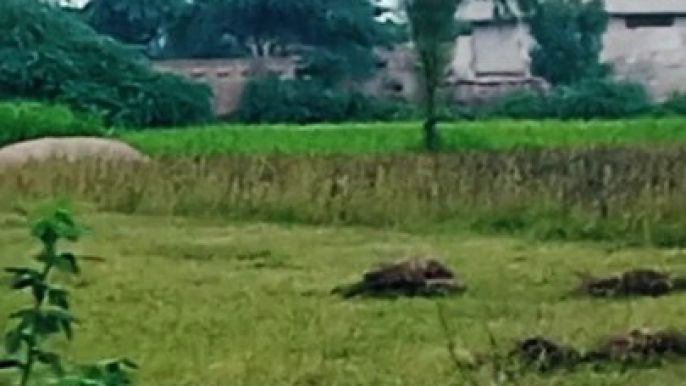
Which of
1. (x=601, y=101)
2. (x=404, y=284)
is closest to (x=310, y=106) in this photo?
(x=601, y=101)

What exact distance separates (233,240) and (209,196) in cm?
186

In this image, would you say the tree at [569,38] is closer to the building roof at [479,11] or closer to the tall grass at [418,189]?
the building roof at [479,11]

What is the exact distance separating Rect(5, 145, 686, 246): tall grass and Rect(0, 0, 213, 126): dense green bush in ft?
43.7

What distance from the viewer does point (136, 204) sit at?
1129 cm

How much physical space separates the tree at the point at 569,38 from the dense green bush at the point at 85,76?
632cm

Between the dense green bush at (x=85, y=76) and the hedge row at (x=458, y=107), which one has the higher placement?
the dense green bush at (x=85, y=76)

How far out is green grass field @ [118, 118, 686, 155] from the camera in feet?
68.2

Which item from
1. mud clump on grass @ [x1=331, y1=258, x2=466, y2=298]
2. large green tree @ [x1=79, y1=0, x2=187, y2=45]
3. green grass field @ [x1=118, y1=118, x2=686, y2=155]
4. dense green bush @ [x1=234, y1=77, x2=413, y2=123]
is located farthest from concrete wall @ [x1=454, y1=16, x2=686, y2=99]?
mud clump on grass @ [x1=331, y1=258, x2=466, y2=298]

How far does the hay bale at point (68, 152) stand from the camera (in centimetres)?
1381

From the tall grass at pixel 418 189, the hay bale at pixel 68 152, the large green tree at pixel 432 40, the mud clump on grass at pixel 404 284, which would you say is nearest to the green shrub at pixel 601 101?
the large green tree at pixel 432 40

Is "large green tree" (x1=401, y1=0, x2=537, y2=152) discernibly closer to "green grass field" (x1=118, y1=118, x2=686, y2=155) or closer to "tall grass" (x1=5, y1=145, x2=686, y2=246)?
"green grass field" (x1=118, y1=118, x2=686, y2=155)

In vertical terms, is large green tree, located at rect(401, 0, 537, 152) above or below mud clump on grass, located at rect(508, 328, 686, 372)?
above

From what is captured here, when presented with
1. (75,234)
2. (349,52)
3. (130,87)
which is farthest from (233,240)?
(349,52)

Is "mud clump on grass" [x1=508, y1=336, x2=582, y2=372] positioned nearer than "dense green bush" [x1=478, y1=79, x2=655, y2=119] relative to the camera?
Yes
